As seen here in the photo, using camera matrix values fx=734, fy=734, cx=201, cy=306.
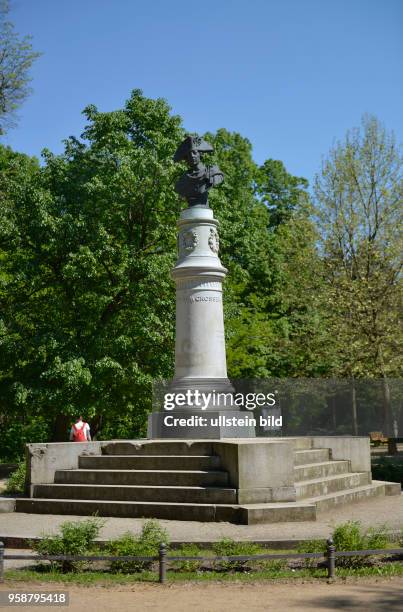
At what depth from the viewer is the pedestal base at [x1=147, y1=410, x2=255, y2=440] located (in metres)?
17.2

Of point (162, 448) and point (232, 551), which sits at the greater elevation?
point (162, 448)

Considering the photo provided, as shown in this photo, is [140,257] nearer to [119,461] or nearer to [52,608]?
[119,461]

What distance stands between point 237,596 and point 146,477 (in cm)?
637

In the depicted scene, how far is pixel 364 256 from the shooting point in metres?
33.3

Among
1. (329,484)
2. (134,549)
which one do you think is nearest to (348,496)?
(329,484)

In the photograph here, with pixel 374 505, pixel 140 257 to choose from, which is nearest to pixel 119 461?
pixel 374 505

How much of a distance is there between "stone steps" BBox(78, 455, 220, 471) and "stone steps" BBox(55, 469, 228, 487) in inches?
10.2

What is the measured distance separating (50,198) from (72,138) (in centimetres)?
457

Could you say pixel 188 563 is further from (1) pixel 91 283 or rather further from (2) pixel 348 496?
(1) pixel 91 283

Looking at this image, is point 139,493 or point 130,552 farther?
point 139,493

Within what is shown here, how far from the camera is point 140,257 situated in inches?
1057

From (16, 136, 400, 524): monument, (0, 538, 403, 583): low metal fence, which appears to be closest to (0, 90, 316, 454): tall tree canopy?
(16, 136, 400, 524): monument

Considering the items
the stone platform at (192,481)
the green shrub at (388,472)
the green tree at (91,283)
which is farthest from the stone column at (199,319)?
the green tree at (91,283)

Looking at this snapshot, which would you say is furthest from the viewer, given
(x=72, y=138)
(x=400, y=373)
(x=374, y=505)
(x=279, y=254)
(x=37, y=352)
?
(x=279, y=254)
